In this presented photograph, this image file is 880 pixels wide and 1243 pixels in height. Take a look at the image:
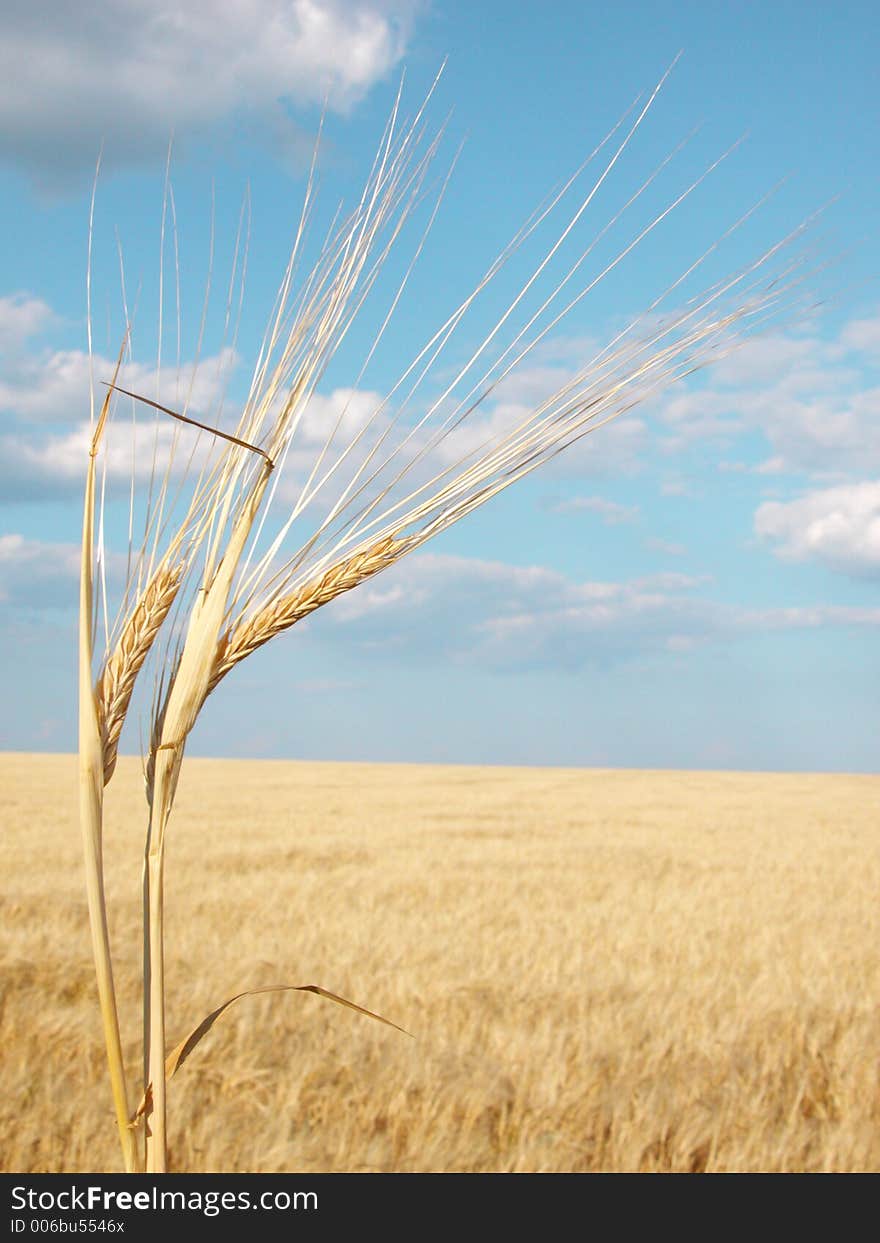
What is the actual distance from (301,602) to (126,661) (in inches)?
8.7

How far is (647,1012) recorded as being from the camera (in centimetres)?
535

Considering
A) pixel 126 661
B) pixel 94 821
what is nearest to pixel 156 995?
pixel 94 821

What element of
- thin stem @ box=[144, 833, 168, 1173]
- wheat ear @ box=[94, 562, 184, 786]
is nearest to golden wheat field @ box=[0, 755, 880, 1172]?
thin stem @ box=[144, 833, 168, 1173]

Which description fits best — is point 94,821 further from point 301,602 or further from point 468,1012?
point 468,1012

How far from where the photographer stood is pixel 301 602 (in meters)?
1.27

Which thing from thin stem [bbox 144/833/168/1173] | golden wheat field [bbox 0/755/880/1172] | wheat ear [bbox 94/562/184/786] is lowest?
→ golden wheat field [bbox 0/755/880/1172]

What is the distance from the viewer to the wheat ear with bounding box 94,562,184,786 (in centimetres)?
123

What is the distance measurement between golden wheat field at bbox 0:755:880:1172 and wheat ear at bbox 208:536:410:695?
9.36ft

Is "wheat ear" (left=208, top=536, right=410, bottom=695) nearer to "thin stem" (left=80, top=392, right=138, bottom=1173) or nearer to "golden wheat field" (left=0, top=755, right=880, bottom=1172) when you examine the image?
"thin stem" (left=80, top=392, right=138, bottom=1173)

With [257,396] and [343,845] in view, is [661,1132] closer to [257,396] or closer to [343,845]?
[257,396]

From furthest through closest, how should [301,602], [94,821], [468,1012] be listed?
[468,1012] → [301,602] → [94,821]

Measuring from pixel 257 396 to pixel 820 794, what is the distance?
104ft

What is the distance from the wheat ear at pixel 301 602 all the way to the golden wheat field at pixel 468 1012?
285 cm

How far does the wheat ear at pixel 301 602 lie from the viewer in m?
1.23
